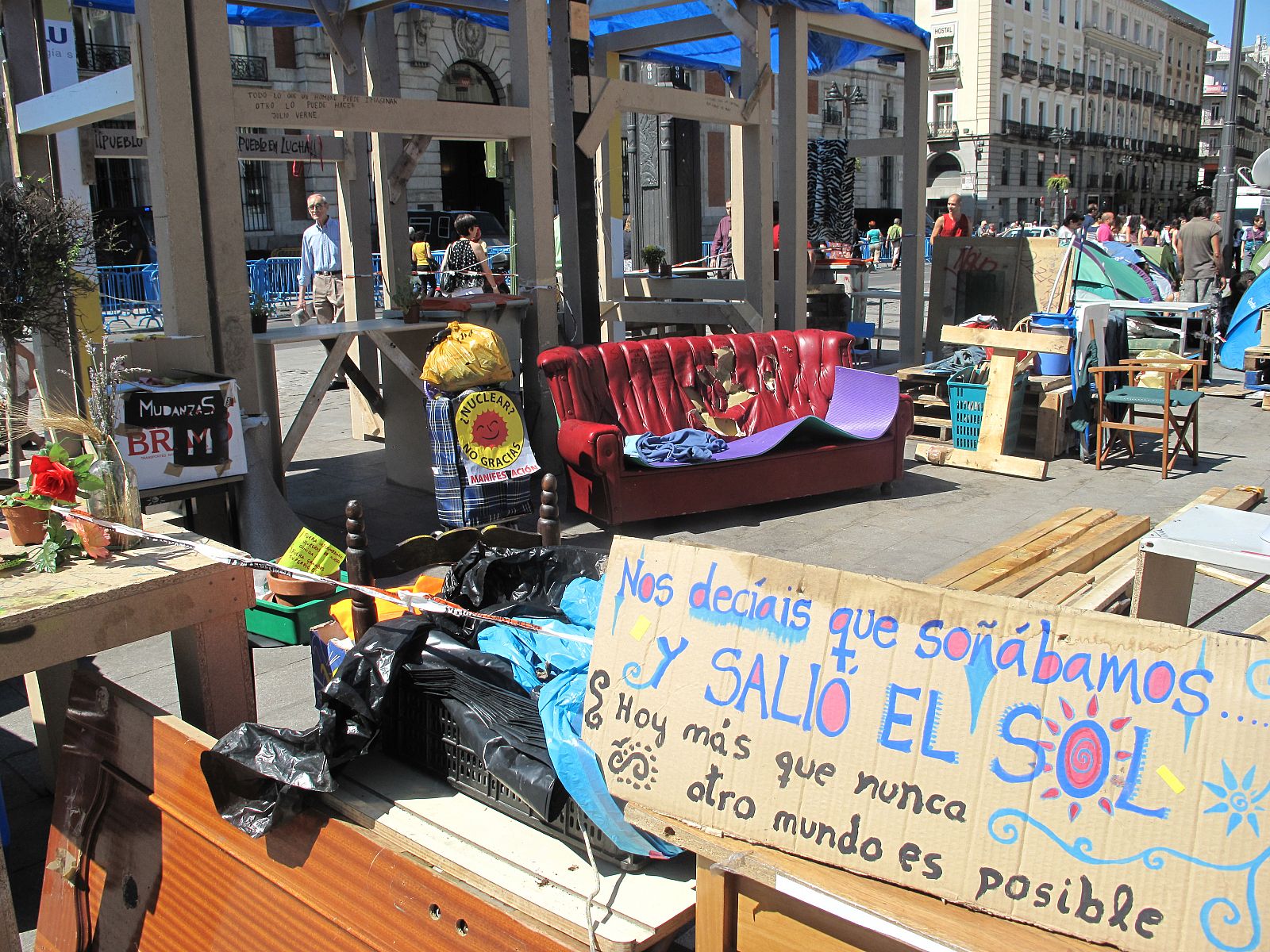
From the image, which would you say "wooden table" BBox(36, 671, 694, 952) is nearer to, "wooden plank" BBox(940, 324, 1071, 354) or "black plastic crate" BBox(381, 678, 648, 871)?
"black plastic crate" BBox(381, 678, 648, 871)

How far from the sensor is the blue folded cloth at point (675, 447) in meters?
7.02

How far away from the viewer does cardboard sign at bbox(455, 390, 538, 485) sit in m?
6.52

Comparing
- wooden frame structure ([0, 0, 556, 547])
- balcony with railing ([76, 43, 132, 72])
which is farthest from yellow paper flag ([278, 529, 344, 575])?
balcony with railing ([76, 43, 132, 72])

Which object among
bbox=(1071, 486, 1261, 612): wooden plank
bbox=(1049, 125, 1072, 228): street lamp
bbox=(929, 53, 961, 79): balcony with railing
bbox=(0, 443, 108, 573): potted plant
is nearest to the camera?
bbox=(0, 443, 108, 573): potted plant

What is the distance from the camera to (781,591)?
2125 millimetres

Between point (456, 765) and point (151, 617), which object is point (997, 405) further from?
point (151, 617)

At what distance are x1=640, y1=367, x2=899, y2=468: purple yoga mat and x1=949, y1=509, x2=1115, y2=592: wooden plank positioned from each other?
1.62m

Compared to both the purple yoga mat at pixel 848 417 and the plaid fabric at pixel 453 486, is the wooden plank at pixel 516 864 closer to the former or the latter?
the plaid fabric at pixel 453 486

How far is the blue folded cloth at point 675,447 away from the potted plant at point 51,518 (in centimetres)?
400

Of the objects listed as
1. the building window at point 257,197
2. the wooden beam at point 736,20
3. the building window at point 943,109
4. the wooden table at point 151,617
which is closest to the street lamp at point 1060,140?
the building window at point 943,109

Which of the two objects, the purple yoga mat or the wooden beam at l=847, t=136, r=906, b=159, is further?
the wooden beam at l=847, t=136, r=906, b=159

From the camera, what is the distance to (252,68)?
93.6ft

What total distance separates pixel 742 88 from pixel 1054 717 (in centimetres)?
831

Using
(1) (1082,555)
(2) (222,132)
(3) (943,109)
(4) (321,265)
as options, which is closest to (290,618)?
(2) (222,132)
